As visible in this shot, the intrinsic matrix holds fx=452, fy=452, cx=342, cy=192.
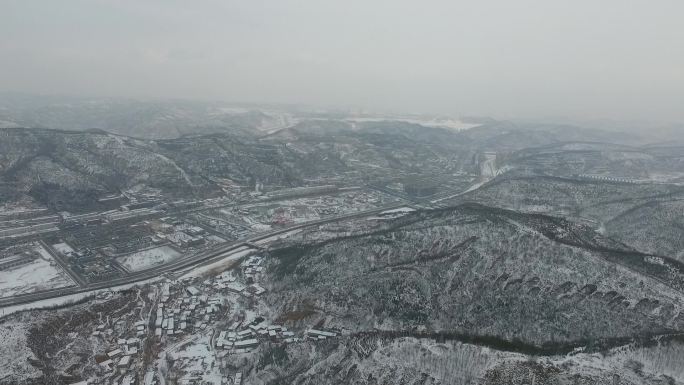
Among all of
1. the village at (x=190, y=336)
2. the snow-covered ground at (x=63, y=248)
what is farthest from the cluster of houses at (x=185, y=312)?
the snow-covered ground at (x=63, y=248)

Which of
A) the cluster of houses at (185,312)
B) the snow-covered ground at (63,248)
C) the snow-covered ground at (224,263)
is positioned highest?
the snow-covered ground at (224,263)

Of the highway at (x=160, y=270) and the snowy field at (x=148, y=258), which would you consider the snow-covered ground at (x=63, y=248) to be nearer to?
the highway at (x=160, y=270)

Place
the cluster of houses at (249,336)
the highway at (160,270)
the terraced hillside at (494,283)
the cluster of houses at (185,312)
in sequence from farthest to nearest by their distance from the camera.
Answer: the highway at (160,270) < the cluster of houses at (185,312) < the terraced hillside at (494,283) < the cluster of houses at (249,336)

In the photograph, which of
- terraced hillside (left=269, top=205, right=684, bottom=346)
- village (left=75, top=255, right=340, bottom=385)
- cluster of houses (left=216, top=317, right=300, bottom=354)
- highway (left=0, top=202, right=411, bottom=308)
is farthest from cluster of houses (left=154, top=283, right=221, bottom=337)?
terraced hillside (left=269, top=205, right=684, bottom=346)

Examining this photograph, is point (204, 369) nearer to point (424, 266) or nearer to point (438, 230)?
point (424, 266)

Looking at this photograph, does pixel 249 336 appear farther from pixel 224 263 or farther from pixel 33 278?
pixel 33 278

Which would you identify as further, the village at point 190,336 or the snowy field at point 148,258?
the snowy field at point 148,258

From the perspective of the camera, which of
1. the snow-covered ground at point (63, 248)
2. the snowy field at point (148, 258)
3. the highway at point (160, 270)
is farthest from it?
the snow-covered ground at point (63, 248)
